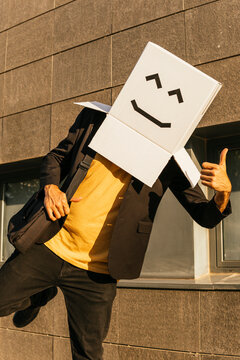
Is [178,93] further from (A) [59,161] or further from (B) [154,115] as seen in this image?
(A) [59,161]

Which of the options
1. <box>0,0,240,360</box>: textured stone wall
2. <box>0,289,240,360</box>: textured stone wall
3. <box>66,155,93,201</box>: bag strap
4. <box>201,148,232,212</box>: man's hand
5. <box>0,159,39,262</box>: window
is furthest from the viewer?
<box>0,159,39,262</box>: window

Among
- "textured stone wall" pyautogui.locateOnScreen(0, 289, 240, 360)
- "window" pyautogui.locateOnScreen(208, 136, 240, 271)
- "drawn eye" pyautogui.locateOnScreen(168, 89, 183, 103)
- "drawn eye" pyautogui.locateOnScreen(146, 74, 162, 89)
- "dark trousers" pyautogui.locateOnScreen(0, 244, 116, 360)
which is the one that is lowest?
"textured stone wall" pyautogui.locateOnScreen(0, 289, 240, 360)

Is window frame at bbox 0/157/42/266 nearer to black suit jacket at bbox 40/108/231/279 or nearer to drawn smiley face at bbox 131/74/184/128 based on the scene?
black suit jacket at bbox 40/108/231/279

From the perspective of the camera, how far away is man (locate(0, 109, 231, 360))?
11.0ft

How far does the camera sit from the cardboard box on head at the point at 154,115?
2982mm

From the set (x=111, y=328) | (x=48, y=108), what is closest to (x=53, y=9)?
(x=48, y=108)

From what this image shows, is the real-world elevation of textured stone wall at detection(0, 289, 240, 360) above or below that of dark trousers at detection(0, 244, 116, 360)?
below

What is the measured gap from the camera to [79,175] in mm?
3307

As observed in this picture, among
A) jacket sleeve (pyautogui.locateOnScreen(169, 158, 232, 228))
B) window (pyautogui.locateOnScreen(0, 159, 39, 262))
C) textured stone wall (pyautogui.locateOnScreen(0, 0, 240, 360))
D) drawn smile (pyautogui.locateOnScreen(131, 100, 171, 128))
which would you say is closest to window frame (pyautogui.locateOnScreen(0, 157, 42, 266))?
window (pyautogui.locateOnScreen(0, 159, 39, 262))

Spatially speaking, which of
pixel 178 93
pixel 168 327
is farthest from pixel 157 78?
pixel 168 327

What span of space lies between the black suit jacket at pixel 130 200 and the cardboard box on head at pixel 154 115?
21 cm

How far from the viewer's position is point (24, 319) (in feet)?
13.8

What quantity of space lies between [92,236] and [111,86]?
111 inches

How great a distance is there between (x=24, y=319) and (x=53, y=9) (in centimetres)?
424
